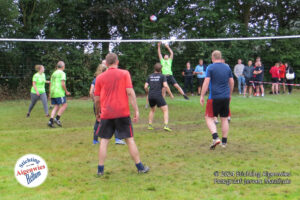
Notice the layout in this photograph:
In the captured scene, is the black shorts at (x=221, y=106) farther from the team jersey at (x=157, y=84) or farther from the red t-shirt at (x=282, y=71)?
the red t-shirt at (x=282, y=71)

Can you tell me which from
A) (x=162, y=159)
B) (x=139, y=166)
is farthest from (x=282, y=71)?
(x=139, y=166)

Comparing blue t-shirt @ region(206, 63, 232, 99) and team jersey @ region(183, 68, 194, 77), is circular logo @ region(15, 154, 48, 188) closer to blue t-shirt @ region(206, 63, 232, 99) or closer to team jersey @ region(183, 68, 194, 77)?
blue t-shirt @ region(206, 63, 232, 99)

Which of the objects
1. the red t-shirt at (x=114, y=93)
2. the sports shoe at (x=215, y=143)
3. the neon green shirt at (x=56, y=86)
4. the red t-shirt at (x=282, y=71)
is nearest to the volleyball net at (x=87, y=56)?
the red t-shirt at (x=282, y=71)

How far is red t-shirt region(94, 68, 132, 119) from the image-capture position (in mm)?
5371

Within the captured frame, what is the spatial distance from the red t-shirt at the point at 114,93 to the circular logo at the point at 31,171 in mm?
1288

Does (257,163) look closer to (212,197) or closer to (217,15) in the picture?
(212,197)

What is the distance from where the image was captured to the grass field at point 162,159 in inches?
179

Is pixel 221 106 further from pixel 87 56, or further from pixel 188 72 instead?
pixel 87 56

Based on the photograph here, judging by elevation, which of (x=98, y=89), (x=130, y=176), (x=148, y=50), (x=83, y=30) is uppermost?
(x=83, y=30)

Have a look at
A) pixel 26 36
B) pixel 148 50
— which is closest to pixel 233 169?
pixel 148 50

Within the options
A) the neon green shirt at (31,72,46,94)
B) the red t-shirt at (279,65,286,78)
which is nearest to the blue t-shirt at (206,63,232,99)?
the neon green shirt at (31,72,46,94)

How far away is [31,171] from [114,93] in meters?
1.75

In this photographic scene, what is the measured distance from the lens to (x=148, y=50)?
2011 cm

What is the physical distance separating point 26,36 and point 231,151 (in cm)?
1783
